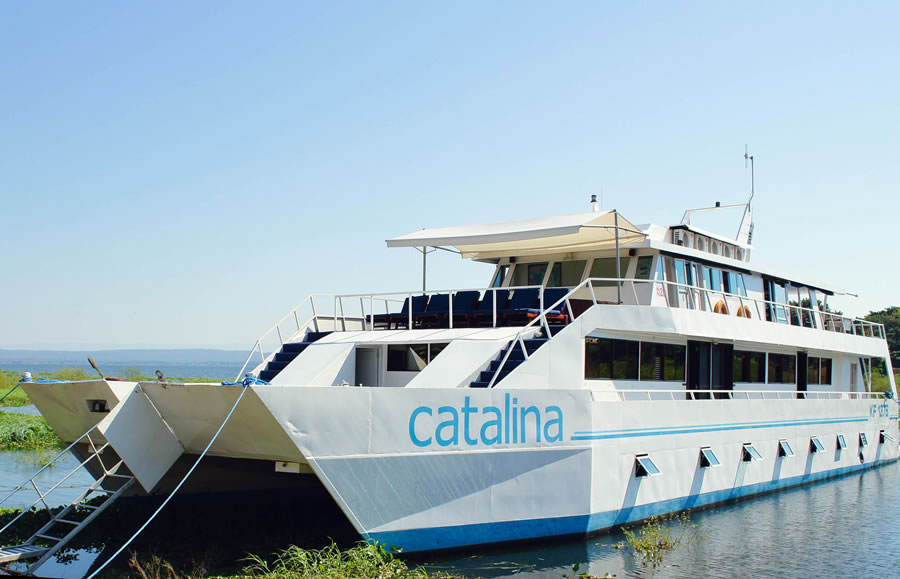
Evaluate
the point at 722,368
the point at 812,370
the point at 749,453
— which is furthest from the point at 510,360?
the point at 812,370

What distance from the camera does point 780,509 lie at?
17.1 meters

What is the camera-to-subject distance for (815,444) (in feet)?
67.4

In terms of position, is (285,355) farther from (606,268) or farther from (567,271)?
(606,268)

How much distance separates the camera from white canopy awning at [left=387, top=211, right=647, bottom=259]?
49.2ft

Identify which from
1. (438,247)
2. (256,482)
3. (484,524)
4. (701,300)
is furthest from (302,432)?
(701,300)

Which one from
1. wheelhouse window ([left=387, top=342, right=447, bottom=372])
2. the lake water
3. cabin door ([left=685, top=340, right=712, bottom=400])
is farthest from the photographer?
cabin door ([left=685, top=340, right=712, bottom=400])

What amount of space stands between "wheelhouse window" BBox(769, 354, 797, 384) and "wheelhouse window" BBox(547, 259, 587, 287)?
19.7 ft

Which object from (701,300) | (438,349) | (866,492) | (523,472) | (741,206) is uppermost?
(741,206)

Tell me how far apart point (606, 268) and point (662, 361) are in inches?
94.7

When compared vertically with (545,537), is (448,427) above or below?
above

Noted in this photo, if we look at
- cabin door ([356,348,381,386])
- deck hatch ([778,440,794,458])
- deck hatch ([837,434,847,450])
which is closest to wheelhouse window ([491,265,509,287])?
cabin door ([356,348,381,386])

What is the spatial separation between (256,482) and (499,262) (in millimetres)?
7812

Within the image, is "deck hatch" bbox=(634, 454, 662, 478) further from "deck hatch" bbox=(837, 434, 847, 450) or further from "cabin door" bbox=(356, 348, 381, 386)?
"deck hatch" bbox=(837, 434, 847, 450)

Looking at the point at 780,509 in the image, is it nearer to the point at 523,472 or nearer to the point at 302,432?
the point at 523,472
